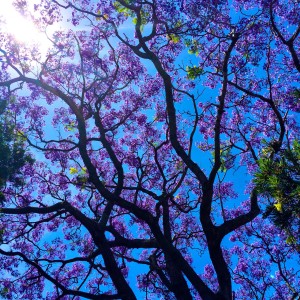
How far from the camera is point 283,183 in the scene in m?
4.89

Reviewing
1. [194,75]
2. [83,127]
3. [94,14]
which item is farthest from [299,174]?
[94,14]

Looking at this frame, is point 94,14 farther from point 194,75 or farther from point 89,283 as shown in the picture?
point 89,283

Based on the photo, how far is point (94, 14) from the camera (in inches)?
441

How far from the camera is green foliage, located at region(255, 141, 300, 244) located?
4855 millimetres

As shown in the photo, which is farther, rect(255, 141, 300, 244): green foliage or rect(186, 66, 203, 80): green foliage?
rect(186, 66, 203, 80): green foliage

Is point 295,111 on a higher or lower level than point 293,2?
lower

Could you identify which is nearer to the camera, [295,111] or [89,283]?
[295,111]

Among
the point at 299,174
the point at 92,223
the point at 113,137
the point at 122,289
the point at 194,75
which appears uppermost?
the point at 113,137

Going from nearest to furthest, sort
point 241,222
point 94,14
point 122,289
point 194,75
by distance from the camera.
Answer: point 122,289
point 241,222
point 194,75
point 94,14

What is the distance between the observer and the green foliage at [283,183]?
4.86m

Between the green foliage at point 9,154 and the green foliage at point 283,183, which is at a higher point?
the green foliage at point 9,154

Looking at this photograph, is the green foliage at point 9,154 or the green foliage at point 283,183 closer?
the green foliage at point 283,183

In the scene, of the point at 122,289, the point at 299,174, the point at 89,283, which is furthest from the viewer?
the point at 89,283

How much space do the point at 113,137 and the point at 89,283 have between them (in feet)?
19.6
